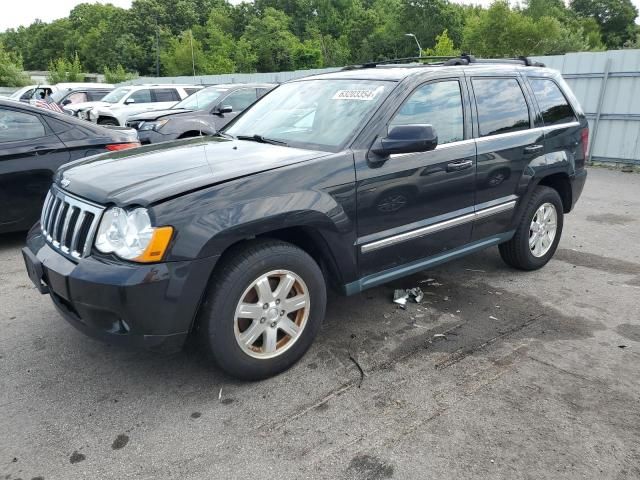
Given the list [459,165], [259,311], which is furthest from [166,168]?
[459,165]

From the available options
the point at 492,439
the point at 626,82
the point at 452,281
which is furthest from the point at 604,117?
the point at 492,439

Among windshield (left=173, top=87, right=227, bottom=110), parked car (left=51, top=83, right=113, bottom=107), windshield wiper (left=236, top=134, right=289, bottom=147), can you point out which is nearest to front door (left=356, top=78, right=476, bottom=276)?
windshield wiper (left=236, top=134, right=289, bottom=147)

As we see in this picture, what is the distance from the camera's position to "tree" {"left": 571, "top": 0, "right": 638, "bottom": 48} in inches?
2953

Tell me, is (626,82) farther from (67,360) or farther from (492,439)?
(67,360)

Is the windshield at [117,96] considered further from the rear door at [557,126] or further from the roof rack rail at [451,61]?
the rear door at [557,126]

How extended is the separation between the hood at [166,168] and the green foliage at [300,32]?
1573 inches

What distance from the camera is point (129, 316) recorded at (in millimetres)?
2662

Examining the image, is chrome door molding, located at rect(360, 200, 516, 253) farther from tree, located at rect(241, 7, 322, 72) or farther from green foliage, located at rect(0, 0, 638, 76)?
tree, located at rect(241, 7, 322, 72)

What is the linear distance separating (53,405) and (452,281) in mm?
3256

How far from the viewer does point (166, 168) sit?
3137 mm

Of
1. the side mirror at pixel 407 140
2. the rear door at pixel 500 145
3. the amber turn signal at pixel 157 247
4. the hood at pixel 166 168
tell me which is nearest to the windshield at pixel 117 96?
the hood at pixel 166 168

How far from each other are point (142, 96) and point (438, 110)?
45.1 ft

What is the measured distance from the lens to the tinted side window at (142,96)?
15.7 meters

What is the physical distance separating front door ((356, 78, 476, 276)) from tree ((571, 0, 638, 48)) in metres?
82.9
